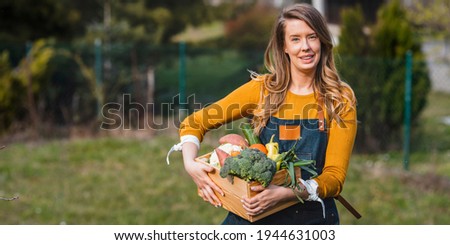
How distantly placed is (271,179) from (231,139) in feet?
0.76

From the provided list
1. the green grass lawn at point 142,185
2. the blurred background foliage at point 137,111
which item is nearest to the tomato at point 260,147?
the blurred background foliage at point 137,111

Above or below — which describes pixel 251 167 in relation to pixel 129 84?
above

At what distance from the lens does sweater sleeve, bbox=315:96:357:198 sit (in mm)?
2184

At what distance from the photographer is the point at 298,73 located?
228 centimetres

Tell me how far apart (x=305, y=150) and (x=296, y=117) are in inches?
4.1

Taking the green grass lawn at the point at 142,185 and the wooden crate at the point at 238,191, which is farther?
the green grass lawn at the point at 142,185

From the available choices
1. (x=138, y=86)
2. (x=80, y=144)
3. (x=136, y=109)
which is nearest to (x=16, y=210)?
(x=80, y=144)

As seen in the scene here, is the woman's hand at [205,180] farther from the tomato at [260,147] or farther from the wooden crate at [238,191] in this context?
the tomato at [260,147]

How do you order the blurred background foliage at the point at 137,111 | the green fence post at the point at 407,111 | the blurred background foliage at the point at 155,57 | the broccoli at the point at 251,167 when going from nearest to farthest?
the broccoli at the point at 251,167, the blurred background foliage at the point at 137,111, the green fence post at the point at 407,111, the blurred background foliage at the point at 155,57

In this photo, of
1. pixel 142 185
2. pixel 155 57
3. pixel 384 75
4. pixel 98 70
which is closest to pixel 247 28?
pixel 155 57

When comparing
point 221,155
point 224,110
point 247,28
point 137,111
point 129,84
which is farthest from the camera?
point 247,28

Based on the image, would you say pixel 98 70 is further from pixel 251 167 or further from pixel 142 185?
pixel 251 167

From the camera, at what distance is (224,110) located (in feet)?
7.56

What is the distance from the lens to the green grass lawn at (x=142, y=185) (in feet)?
20.0
